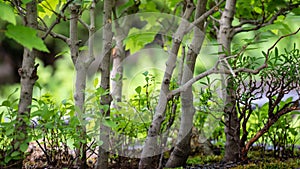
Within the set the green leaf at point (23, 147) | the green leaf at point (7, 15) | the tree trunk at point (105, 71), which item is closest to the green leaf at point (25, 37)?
the green leaf at point (7, 15)

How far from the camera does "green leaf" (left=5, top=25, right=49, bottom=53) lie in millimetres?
629

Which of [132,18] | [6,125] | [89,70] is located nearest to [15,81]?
[132,18]

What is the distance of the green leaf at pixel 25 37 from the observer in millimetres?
629

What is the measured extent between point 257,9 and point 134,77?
0.61 m

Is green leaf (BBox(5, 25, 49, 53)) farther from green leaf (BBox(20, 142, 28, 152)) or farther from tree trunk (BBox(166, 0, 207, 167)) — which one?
tree trunk (BBox(166, 0, 207, 167))

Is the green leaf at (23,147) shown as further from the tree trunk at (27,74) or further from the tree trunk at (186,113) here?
the tree trunk at (186,113)

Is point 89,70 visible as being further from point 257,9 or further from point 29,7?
point 257,9

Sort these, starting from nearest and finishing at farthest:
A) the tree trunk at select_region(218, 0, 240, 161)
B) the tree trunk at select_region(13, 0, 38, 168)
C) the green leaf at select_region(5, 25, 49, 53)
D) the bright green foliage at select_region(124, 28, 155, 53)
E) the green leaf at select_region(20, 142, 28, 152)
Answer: the green leaf at select_region(5, 25, 49, 53) < the green leaf at select_region(20, 142, 28, 152) < the tree trunk at select_region(13, 0, 38, 168) < the tree trunk at select_region(218, 0, 240, 161) < the bright green foliage at select_region(124, 28, 155, 53)

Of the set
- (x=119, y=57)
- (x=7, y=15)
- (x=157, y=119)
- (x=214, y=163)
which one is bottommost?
(x=214, y=163)

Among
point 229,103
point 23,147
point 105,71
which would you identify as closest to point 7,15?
point 23,147

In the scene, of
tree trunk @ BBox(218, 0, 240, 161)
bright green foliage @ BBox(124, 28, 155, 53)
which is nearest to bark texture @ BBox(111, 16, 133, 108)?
bright green foliage @ BBox(124, 28, 155, 53)

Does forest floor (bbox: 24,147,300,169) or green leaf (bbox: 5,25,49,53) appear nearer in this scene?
green leaf (bbox: 5,25,49,53)

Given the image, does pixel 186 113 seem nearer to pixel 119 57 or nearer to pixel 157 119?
pixel 157 119

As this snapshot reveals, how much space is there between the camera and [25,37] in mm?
641
